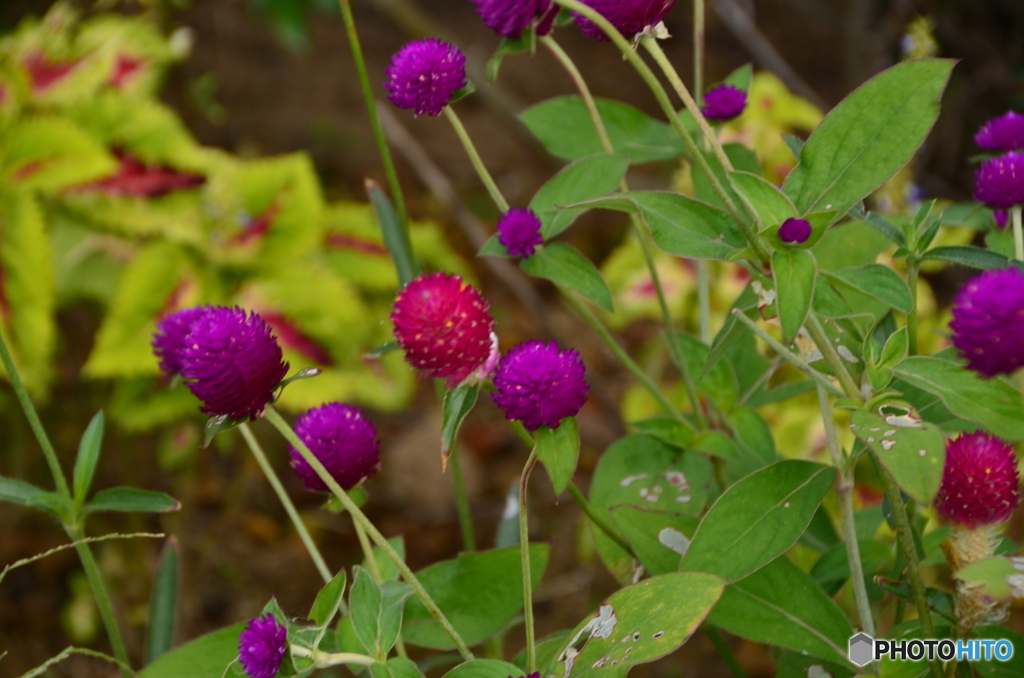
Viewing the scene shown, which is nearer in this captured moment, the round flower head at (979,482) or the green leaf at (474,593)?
the round flower head at (979,482)

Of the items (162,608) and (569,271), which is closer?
(569,271)

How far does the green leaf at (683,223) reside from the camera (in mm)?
577

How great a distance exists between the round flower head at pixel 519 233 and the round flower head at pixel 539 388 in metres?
0.14

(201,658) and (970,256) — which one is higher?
(970,256)

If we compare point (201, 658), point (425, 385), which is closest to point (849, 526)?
point (201, 658)

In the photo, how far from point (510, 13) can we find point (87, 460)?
1.54 ft

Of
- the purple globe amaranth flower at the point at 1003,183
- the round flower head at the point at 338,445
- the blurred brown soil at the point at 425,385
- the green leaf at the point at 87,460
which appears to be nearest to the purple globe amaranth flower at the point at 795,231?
the purple globe amaranth flower at the point at 1003,183

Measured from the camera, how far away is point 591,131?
85cm

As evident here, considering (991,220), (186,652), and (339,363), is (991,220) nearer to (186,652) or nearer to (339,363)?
(186,652)

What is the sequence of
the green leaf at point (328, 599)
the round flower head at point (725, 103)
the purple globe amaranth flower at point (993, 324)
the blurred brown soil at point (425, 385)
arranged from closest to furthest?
1. the purple globe amaranth flower at point (993, 324)
2. the green leaf at point (328, 599)
3. the round flower head at point (725, 103)
4. the blurred brown soil at point (425, 385)

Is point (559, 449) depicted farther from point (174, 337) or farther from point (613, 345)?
point (174, 337)

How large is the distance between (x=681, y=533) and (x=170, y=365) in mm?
420

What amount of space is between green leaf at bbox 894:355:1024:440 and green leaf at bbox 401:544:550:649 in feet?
1.00

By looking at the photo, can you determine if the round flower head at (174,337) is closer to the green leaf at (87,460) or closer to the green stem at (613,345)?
the green leaf at (87,460)
